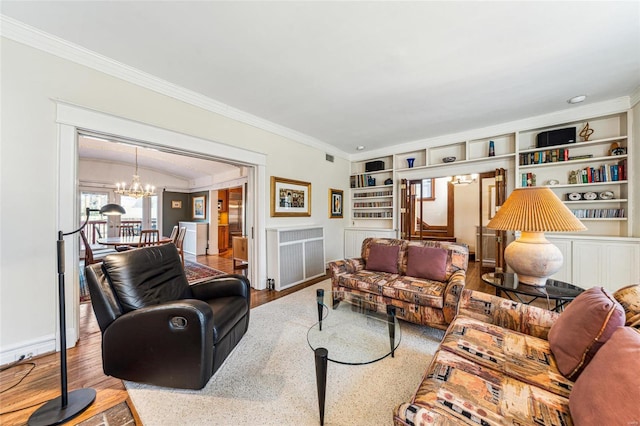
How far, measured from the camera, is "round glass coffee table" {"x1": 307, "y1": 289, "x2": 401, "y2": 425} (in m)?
1.55

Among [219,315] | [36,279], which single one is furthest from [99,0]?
[219,315]

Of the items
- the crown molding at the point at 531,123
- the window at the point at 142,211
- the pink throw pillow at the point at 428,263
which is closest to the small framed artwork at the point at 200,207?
the window at the point at 142,211

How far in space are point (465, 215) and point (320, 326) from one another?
18.8ft

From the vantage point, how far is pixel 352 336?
6.29ft

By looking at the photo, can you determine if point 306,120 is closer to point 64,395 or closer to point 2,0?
point 2,0

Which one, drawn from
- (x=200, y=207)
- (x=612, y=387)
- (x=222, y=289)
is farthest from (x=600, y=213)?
(x=200, y=207)

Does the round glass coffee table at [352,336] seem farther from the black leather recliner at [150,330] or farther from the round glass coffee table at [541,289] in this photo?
the round glass coffee table at [541,289]

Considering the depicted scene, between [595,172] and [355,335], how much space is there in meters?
3.92

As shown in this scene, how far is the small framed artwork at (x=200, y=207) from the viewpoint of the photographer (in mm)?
7345

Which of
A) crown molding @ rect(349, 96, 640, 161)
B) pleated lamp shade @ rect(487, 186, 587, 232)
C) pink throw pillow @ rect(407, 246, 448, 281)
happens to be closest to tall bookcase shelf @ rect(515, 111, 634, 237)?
crown molding @ rect(349, 96, 640, 161)

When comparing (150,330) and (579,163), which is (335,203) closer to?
(579,163)

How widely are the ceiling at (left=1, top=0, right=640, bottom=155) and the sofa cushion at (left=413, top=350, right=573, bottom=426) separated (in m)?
2.27

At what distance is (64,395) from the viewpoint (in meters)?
1.47

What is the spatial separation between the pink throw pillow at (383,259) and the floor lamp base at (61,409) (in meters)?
2.73
